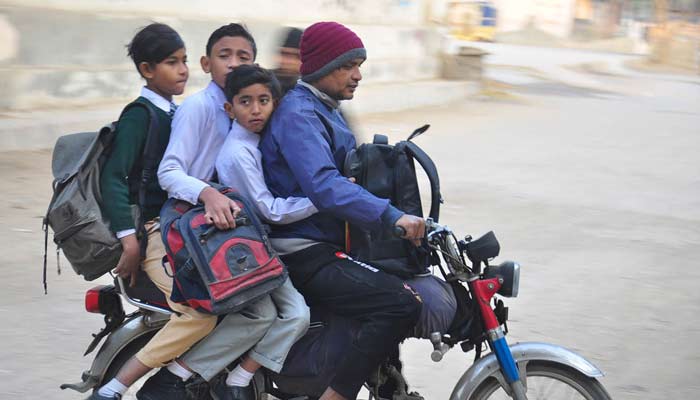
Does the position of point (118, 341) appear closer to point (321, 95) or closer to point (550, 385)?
point (321, 95)

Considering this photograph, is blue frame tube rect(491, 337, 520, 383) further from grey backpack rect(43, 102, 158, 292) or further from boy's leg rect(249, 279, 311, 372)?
grey backpack rect(43, 102, 158, 292)

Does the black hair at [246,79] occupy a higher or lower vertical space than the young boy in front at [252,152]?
higher

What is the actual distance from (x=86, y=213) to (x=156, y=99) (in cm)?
50

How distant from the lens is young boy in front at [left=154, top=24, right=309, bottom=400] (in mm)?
3012

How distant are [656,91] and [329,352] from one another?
21363mm

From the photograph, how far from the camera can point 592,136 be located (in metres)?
13.6

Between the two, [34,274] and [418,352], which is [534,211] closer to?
[418,352]

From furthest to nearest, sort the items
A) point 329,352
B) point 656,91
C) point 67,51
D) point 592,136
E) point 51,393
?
point 656,91, point 592,136, point 67,51, point 51,393, point 329,352

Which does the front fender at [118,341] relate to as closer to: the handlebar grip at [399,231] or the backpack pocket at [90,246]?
the backpack pocket at [90,246]

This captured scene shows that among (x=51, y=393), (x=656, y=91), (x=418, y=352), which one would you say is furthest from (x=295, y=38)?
(x=656, y=91)

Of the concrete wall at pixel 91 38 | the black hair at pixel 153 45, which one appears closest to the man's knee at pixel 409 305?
the black hair at pixel 153 45

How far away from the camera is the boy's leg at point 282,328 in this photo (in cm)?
303

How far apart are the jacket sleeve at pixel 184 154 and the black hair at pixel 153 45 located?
8.5 inches

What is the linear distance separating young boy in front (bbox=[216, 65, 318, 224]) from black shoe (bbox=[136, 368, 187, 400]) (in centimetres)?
66
